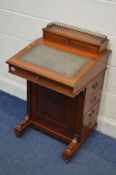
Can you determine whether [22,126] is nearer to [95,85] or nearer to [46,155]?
[46,155]

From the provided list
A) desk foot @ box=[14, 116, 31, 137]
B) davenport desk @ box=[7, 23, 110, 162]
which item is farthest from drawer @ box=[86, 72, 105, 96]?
desk foot @ box=[14, 116, 31, 137]

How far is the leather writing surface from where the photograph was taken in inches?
66.2

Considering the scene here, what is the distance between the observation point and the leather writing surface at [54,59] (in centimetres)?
168

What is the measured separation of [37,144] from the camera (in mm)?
2117

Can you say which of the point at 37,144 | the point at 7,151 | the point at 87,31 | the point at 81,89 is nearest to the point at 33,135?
Answer: the point at 37,144

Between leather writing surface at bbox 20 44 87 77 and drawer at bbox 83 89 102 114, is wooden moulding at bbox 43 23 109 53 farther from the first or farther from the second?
drawer at bbox 83 89 102 114

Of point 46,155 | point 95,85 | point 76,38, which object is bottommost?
point 46,155

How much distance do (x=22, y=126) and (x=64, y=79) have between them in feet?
2.35

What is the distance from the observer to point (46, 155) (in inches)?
80.0

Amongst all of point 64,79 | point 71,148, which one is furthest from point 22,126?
point 64,79

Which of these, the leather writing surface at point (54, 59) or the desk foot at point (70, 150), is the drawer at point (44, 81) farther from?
the desk foot at point (70, 150)

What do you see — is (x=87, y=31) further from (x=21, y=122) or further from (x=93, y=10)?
(x=21, y=122)

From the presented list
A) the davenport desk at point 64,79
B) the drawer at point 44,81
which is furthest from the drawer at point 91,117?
the drawer at point 44,81

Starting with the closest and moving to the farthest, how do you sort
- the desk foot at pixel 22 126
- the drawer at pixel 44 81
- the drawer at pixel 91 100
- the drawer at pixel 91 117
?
the drawer at pixel 44 81 → the drawer at pixel 91 100 → the drawer at pixel 91 117 → the desk foot at pixel 22 126
